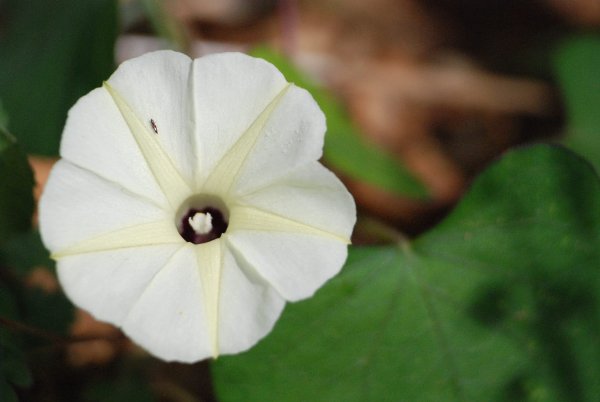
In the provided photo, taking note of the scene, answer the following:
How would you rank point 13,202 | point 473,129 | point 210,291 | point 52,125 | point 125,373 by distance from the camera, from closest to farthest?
point 210,291
point 13,202
point 125,373
point 52,125
point 473,129

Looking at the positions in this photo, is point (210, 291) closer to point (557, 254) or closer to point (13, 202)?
point (13, 202)

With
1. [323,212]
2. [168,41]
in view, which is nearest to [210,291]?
[323,212]

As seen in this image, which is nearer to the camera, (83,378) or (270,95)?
(270,95)

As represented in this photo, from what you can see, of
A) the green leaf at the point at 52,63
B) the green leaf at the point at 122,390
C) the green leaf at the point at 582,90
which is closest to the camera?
the green leaf at the point at 122,390

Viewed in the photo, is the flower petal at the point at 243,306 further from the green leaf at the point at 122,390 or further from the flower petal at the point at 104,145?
the green leaf at the point at 122,390

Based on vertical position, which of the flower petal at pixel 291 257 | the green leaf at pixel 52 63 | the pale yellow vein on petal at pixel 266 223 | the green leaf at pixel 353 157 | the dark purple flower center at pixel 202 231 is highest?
the pale yellow vein on petal at pixel 266 223

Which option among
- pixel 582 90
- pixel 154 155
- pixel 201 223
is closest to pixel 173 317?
pixel 201 223

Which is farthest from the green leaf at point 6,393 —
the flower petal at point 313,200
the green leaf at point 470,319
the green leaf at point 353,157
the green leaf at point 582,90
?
the green leaf at point 582,90
